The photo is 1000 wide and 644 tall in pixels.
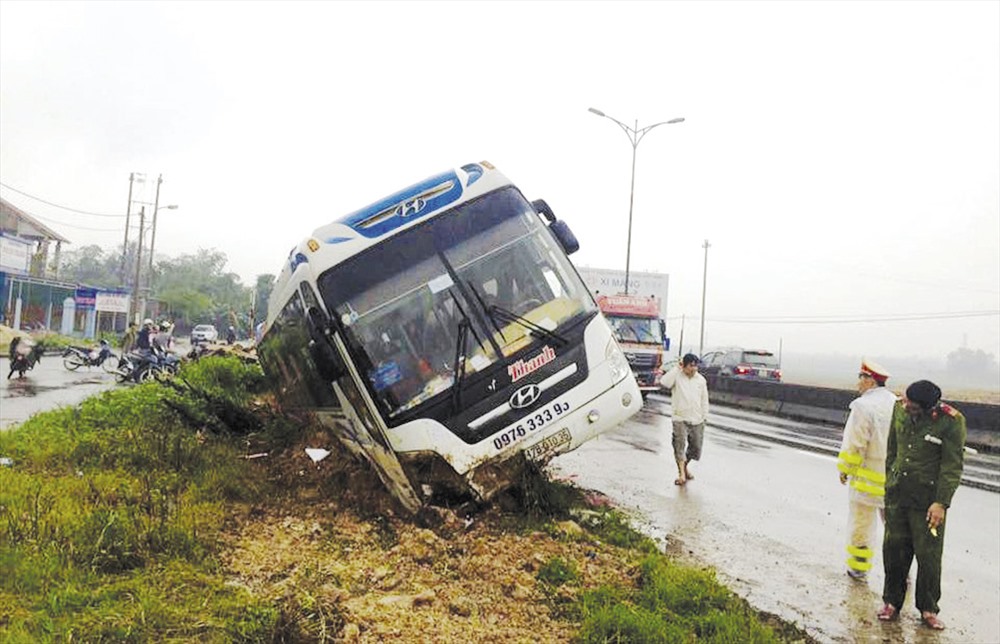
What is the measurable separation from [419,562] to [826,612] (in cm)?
283

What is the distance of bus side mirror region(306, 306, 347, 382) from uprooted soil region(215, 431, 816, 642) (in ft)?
3.86

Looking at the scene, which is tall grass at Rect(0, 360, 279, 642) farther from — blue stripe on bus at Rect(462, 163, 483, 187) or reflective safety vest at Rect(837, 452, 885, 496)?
reflective safety vest at Rect(837, 452, 885, 496)

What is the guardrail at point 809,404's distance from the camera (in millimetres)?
15758

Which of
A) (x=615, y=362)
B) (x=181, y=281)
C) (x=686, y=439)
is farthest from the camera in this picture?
(x=181, y=281)

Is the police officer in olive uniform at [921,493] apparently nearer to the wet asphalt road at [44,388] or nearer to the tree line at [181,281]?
the wet asphalt road at [44,388]

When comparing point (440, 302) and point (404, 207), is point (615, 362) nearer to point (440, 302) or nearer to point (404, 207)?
point (440, 302)

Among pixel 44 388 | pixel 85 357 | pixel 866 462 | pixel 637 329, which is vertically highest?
pixel 637 329

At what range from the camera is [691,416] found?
8.82 metres

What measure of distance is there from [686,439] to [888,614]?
4272 mm

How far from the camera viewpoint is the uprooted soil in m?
3.53

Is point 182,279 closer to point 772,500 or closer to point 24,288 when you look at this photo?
point 24,288

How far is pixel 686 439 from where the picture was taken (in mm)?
8953

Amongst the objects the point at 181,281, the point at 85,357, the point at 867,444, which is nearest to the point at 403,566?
the point at 867,444

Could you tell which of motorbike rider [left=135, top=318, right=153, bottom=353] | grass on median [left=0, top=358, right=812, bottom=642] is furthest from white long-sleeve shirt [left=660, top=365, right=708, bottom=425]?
→ motorbike rider [left=135, top=318, right=153, bottom=353]
